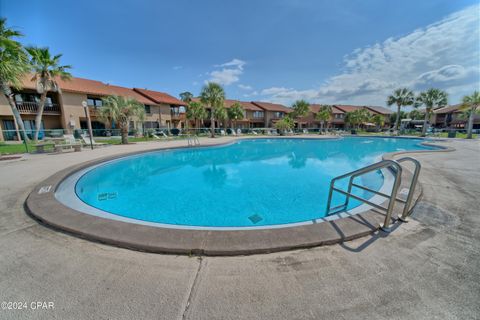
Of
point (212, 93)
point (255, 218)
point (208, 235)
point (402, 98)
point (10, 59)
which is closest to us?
point (208, 235)

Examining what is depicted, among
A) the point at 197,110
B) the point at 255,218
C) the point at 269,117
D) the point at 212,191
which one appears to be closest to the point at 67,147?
the point at 212,191

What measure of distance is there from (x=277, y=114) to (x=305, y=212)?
1764 inches

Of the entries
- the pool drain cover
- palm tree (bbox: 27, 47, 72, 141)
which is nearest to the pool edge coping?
the pool drain cover

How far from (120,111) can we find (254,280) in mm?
19051

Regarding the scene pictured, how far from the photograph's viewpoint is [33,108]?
66.3 feet

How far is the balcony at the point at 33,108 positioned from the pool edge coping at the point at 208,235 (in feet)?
84.0

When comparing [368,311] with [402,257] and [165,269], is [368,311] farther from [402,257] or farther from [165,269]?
[165,269]

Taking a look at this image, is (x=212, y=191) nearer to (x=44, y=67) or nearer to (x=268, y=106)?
(x=44, y=67)

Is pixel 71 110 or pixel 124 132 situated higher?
pixel 71 110

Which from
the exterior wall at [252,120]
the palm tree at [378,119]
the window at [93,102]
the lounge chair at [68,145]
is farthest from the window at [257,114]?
the lounge chair at [68,145]

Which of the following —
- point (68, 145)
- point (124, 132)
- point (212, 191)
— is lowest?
point (212, 191)

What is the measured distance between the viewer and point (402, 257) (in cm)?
250

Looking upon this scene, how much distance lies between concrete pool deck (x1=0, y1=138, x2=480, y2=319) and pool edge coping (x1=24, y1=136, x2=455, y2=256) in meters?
0.10

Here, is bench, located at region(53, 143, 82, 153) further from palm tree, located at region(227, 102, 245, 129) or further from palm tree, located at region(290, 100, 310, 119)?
palm tree, located at region(290, 100, 310, 119)
